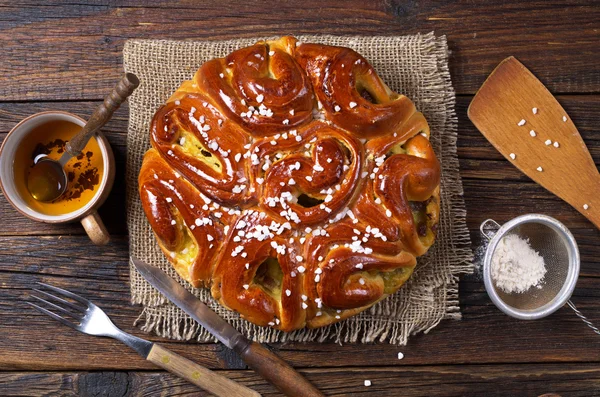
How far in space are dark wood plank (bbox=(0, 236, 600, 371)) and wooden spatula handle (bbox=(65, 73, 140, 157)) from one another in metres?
0.44

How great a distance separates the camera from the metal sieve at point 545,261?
204 centimetres

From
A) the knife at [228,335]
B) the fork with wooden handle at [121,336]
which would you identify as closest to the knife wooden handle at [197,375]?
the fork with wooden handle at [121,336]

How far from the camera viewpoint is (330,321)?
1923 millimetres

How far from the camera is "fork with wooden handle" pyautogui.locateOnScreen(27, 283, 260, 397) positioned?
2.04 metres

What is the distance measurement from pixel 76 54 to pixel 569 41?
6.16 feet

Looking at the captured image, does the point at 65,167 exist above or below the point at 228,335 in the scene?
above

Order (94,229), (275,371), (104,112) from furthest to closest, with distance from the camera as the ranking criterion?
(275,371), (94,229), (104,112)

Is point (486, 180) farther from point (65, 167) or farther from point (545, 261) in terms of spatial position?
point (65, 167)

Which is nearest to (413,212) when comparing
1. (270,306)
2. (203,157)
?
(270,306)

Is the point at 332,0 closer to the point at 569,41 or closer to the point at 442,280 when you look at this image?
the point at 569,41

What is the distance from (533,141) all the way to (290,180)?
1011mm

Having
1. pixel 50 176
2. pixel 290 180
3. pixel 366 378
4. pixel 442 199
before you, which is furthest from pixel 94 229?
pixel 442 199

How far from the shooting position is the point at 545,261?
84.0 inches

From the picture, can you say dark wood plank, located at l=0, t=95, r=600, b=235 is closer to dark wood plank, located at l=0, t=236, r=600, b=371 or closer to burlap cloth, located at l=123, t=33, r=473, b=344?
burlap cloth, located at l=123, t=33, r=473, b=344
